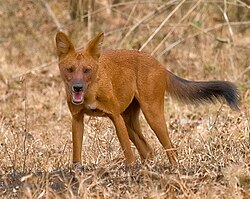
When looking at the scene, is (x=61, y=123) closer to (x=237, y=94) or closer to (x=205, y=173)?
(x=237, y=94)

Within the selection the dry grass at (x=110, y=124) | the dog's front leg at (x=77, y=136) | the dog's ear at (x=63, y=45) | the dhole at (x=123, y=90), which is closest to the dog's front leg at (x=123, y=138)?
the dhole at (x=123, y=90)

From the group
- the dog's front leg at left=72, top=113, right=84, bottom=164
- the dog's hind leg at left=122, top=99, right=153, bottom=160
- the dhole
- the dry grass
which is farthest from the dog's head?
the dog's hind leg at left=122, top=99, right=153, bottom=160

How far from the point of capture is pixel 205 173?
22.4 ft

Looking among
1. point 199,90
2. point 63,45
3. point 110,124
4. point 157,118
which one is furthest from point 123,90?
point 110,124

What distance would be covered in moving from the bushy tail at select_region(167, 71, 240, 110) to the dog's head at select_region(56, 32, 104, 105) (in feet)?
3.99

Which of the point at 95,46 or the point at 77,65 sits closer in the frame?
the point at 77,65

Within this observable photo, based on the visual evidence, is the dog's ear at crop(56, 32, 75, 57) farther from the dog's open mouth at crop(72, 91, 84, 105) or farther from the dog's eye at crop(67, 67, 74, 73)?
the dog's open mouth at crop(72, 91, 84, 105)

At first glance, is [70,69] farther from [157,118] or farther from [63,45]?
[157,118]

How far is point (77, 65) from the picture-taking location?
299 inches

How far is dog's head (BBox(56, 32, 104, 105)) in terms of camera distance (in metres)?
7.54

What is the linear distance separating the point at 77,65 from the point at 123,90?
0.72 metres

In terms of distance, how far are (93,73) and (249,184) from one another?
196 cm

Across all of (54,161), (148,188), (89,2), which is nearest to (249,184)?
(148,188)

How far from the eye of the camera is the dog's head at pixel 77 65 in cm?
754
